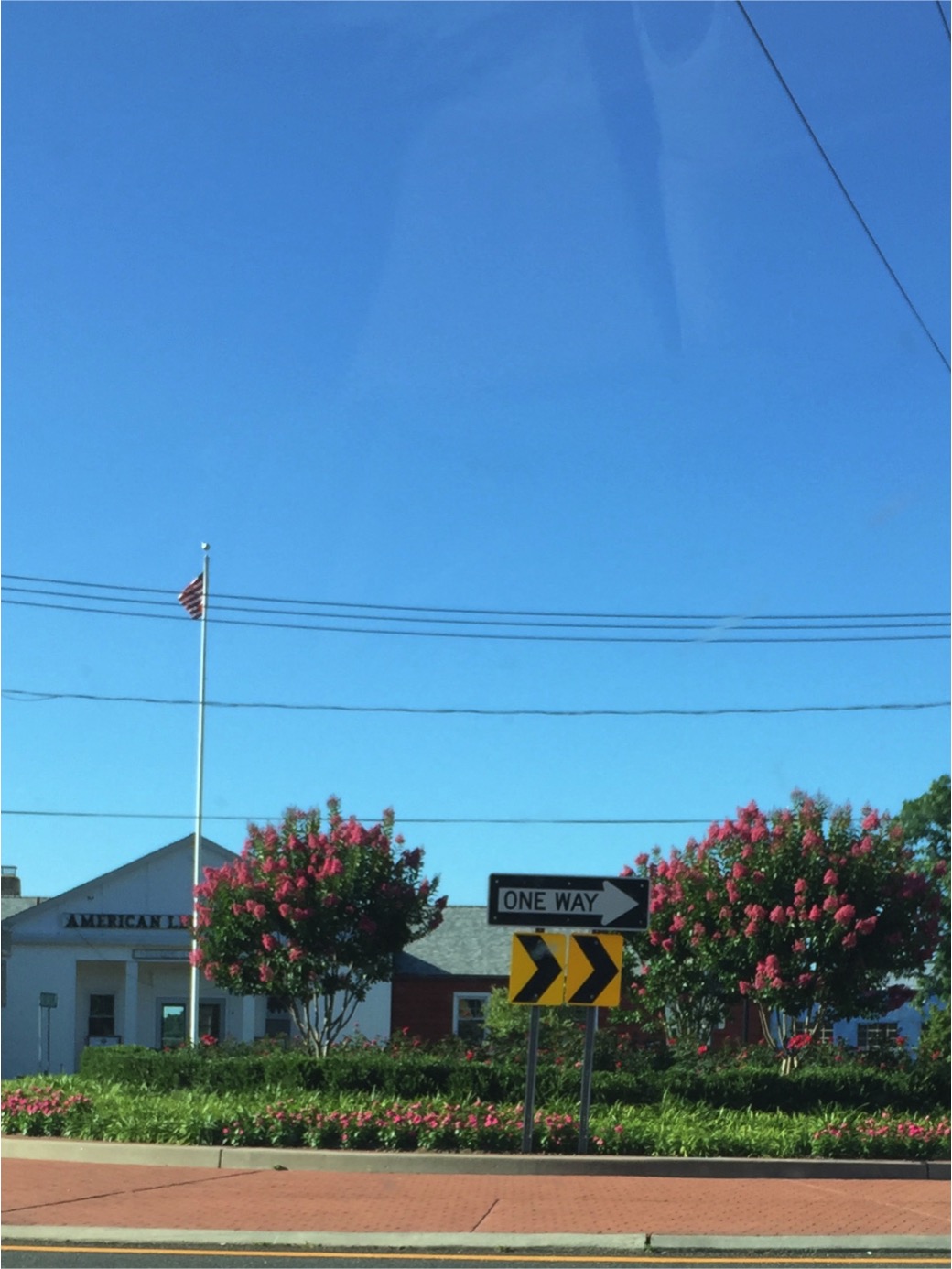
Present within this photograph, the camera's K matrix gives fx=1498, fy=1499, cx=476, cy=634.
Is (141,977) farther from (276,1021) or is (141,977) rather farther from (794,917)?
(794,917)

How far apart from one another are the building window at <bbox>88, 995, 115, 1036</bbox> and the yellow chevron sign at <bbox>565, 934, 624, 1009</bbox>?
29448 millimetres

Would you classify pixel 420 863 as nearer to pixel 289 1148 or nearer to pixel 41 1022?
pixel 289 1148

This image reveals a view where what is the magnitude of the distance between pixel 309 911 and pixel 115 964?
20899 mm

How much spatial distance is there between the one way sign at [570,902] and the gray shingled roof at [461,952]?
2368 cm

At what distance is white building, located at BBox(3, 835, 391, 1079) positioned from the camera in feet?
131

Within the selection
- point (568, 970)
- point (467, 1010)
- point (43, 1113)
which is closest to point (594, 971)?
point (568, 970)

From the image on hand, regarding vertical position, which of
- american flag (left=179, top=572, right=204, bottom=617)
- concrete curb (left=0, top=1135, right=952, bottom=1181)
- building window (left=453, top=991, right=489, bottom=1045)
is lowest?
building window (left=453, top=991, right=489, bottom=1045)

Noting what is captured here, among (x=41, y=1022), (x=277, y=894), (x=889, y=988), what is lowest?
(x=41, y=1022)

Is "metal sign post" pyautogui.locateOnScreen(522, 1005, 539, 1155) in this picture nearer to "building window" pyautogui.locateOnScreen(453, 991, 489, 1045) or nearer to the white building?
"building window" pyautogui.locateOnScreen(453, 991, 489, 1045)

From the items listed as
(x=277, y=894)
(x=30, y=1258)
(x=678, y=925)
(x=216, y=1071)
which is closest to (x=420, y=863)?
(x=277, y=894)

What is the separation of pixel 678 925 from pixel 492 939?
64.0ft

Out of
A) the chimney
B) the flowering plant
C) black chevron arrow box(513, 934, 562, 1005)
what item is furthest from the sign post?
the chimney

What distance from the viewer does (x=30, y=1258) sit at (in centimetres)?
912

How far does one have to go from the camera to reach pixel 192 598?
33.2 m
